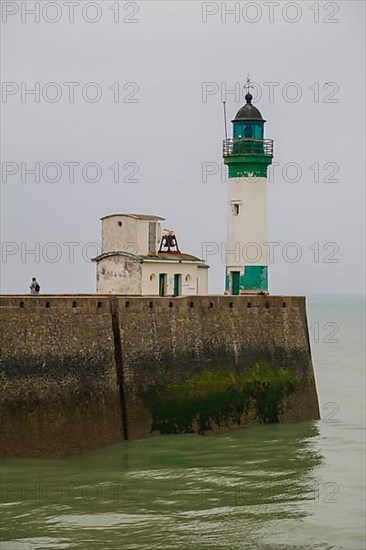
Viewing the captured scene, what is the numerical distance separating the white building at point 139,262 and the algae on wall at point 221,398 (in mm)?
3660

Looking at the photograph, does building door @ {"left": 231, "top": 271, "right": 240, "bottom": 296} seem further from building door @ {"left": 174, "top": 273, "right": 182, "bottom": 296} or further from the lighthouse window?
building door @ {"left": 174, "top": 273, "right": 182, "bottom": 296}

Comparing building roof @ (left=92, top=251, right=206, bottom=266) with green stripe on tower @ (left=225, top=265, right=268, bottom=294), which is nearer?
building roof @ (left=92, top=251, right=206, bottom=266)

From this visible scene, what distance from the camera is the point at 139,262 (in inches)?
1136

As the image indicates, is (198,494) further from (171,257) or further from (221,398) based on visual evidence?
(171,257)

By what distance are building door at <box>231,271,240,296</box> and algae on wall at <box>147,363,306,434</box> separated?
12.9 feet

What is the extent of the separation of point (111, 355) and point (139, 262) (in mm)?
5153

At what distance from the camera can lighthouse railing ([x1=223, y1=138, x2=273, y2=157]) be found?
30888 millimetres

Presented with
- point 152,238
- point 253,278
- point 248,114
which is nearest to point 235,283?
point 253,278

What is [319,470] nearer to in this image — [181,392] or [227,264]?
[181,392]

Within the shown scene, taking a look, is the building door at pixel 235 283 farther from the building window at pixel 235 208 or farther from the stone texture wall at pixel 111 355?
the stone texture wall at pixel 111 355

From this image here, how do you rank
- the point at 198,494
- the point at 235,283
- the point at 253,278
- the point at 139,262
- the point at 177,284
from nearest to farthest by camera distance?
1. the point at 198,494
2. the point at 139,262
3. the point at 177,284
4. the point at 253,278
5. the point at 235,283

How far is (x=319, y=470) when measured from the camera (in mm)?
22344

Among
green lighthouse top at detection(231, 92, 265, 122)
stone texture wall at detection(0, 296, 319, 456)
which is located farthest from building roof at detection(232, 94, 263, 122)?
stone texture wall at detection(0, 296, 319, 456)

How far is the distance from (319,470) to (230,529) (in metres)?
4.86
